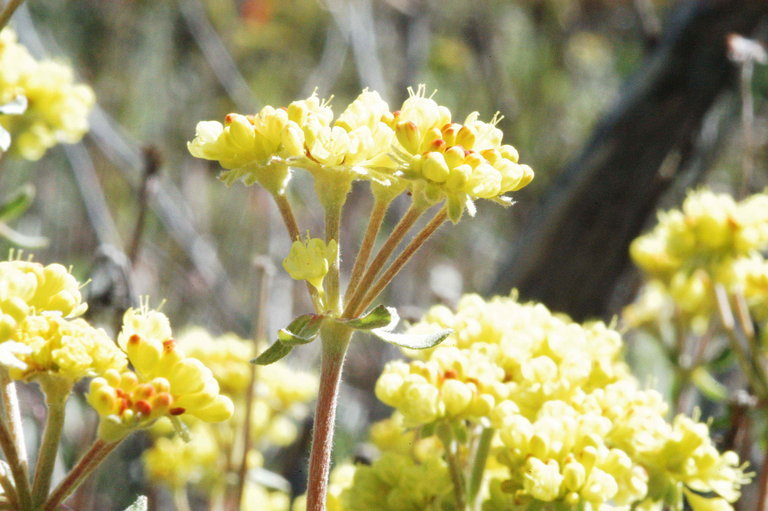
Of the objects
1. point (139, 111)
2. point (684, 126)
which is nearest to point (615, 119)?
point (684, 126)

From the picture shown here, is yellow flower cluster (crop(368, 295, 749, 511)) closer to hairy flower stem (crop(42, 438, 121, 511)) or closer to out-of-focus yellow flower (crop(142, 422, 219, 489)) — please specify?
hairy flower stem (crop(42, 438, 121, 511))

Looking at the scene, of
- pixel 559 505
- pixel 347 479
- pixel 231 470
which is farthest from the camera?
pixel 231 470

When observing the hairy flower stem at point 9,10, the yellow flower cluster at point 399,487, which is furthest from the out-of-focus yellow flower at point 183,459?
the hairy flower stem at point 9,10

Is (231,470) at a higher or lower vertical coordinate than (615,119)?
lower

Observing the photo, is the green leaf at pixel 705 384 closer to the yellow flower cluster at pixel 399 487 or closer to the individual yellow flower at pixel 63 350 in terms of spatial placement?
the yellow flower cluster at pixel 399 487

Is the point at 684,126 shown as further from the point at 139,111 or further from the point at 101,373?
the point at 139,111

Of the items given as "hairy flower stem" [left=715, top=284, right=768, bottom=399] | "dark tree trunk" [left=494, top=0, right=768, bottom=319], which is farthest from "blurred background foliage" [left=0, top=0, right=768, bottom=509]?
"hairy flower stem" [left=715, top=284, right=768, bottom=399]
